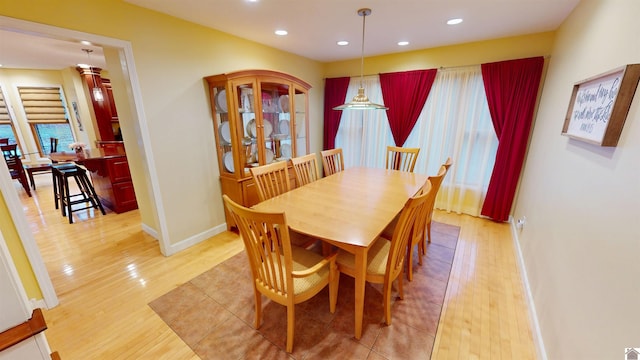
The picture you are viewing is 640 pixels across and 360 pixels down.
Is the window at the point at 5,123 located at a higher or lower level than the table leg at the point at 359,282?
higher

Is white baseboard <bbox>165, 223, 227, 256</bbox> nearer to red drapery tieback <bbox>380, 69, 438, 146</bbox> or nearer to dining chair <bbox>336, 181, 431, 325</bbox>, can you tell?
dining chair <bbox>336, 181, 431, 325</bbox>

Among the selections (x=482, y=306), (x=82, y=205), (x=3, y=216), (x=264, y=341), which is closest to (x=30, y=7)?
(x=3, y=216)

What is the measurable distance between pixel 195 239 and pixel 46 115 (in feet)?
19.5

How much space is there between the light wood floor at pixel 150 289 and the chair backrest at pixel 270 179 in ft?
3.05

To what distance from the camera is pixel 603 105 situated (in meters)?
1.17

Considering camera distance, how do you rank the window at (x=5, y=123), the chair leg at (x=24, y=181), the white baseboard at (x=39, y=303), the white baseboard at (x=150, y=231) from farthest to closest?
the window at (x=5, y=123), the chair leg at (x=24, y=181), the white baseboard at (x=150, y=231), the white baseboard at (x=39, y=303)

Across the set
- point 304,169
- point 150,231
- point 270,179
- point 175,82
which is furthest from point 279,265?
point 150,231

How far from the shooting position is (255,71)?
2611 mm

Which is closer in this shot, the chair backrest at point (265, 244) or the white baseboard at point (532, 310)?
the chair backrest at point (265, 244)

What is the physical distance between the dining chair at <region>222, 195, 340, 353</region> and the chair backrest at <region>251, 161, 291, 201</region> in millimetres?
643

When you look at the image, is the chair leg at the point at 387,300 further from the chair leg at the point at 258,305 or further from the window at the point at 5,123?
the window at the point at 5,123

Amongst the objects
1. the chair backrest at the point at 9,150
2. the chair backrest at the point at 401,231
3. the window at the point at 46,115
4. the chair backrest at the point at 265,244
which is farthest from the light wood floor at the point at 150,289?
the window at the point at 46,115

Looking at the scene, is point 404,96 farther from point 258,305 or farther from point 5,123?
point 5,123

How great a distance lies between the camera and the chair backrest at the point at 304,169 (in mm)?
2434
